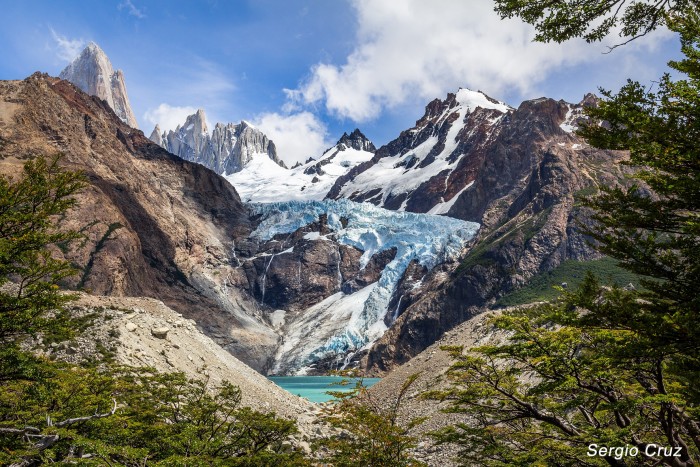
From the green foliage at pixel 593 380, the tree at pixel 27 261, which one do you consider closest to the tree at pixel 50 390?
the tree at pixel 27 261

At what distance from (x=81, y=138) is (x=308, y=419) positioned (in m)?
145

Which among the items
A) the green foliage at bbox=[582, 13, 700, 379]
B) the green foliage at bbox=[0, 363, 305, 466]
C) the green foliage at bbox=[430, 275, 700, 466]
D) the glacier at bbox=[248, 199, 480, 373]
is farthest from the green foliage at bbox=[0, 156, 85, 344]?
the glacier at bbox=[248, 199, 480, 373]

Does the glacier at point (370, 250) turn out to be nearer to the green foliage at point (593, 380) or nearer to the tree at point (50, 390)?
the tree at point (50, 390)

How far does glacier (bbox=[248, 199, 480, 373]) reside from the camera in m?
146

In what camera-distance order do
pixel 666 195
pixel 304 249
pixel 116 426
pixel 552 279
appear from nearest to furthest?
pixel 666 195 → pixel 116 426 → pixel 552 279 → pixel 304 249

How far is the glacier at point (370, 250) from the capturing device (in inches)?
5768

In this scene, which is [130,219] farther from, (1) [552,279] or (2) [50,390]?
(2) [50,390]

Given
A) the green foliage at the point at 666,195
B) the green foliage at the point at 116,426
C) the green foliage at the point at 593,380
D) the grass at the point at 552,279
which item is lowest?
the green foliage at the point at 116,426

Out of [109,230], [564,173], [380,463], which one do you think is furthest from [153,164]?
[380,463]

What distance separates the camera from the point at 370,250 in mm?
190500

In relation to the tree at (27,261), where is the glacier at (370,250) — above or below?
above

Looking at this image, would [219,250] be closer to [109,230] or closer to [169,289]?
[169,289]

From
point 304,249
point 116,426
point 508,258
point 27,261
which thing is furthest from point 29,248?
point 304,249

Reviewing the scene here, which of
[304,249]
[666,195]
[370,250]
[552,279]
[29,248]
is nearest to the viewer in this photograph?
[666,195]
